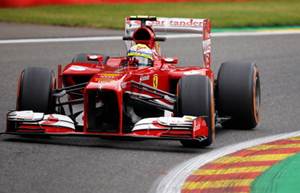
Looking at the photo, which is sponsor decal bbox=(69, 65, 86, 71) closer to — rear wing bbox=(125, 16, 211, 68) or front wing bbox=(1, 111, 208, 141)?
front wing bbox=(1, 111, 208, 141)

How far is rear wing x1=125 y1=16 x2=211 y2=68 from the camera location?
492 inches

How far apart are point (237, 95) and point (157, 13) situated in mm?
14121

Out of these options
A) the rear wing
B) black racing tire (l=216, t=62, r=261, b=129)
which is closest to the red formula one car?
black racing tire (l=216, t=62, r=261, b=129)

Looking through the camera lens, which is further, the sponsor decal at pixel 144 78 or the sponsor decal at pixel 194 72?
the sponsor decal at pixel 194 72

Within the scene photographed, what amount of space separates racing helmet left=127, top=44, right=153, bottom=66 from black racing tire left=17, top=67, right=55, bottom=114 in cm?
110

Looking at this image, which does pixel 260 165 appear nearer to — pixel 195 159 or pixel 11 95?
pixel 195 159

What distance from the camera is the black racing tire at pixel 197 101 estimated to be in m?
10.5

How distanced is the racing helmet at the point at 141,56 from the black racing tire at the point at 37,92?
1.10 m

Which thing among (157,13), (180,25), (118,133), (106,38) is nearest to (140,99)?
(118,133)

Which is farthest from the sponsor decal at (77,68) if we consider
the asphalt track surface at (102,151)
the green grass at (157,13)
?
the green grass at (157,13)

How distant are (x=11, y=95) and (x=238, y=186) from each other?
619 cm

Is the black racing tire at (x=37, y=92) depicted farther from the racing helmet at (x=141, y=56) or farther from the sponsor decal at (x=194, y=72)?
the sponsor decal at (x=194, y=72)

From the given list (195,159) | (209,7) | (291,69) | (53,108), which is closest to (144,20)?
(53,108)

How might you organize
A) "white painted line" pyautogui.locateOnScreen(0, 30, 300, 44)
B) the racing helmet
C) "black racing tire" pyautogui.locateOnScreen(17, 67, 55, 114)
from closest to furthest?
"black racing tire" pyautogui.locateOnScreen(17, 67, 55, 114), the racing helmet, "white painted line" pyautogui.locateOnScreen(0, 30, 300, 44)
